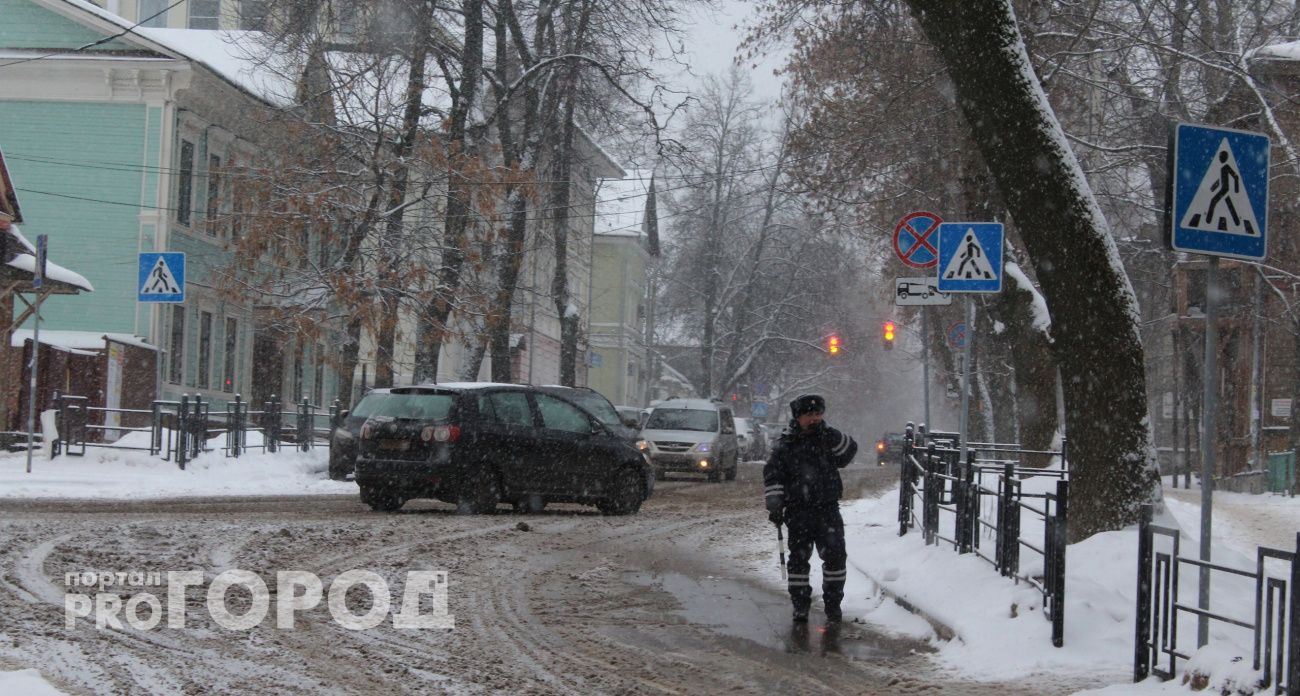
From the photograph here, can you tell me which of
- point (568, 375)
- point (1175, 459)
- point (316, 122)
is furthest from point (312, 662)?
point (1175, 459)

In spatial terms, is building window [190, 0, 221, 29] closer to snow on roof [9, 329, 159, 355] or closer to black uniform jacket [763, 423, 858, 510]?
snow on roof [9, 329, 159, 355]

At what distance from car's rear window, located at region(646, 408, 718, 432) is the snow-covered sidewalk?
27.6 ft

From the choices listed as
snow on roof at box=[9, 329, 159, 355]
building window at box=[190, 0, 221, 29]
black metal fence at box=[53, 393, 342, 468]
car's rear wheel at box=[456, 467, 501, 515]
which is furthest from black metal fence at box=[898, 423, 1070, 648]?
building window at box=[190, 0, 221, 29]

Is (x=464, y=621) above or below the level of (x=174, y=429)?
below

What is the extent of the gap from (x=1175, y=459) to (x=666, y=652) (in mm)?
34991

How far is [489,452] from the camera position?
57.6ft

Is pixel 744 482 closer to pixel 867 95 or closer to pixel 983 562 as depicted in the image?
pixel 867 95

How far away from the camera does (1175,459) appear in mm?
40500

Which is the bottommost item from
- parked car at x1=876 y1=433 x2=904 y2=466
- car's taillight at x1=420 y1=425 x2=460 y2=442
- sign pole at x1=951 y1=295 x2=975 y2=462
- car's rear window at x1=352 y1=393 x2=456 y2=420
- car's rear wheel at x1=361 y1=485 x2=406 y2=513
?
parked car at x1=876 y1=433 x2=904 y2=466

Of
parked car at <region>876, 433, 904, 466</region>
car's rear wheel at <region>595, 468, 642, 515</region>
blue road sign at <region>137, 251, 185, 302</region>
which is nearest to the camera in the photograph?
car's rear wheel at <region>595, 468, 642, 515</region>

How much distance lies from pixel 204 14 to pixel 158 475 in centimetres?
2845

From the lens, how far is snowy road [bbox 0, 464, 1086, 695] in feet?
24.1

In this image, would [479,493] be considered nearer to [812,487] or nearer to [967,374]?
[967,374]

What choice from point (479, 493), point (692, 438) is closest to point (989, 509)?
point (479, 493)
